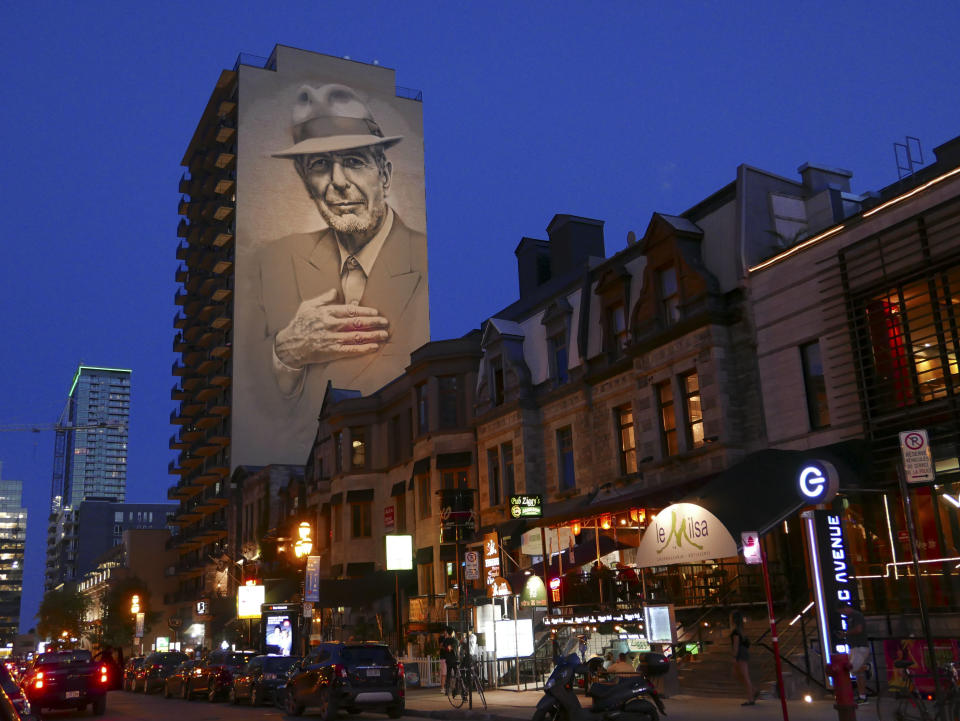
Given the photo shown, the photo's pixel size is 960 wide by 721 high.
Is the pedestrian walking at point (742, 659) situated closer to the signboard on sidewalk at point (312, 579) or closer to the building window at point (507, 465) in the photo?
the building window at point (507, 465)

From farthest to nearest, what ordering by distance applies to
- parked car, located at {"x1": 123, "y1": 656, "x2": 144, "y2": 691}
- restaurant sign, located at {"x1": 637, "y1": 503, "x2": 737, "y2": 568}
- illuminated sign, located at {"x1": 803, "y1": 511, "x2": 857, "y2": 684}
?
parked car, located at {"x1": 123, "y1": 656, "x2": 144, "y2": 691} < restaurant sign, located at {"x1": 637, "y1": 503, "x2": 737, "y2": 568} < illuminated sign, located at {"x1": 803, "y1": 511, "x2": 857, "y2": 684}

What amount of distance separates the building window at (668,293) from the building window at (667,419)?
1921 mm

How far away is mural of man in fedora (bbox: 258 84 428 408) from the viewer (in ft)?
248

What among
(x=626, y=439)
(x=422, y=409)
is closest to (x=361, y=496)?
(x=422, y=409)

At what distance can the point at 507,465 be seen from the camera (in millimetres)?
35531

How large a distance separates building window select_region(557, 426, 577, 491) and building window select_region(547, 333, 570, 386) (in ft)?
5.80

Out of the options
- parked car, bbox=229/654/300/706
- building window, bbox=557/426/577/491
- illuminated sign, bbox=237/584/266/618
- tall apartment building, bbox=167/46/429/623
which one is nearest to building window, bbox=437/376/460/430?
building window, bbox=557/426/577/491

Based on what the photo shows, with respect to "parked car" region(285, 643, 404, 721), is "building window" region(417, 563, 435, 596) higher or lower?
higher

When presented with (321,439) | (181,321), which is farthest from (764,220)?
(181,321)

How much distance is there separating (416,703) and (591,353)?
12658mm

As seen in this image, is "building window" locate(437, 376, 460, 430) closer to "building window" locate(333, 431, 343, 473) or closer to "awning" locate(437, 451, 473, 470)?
"awning" locate(437, 451, 473, 470)

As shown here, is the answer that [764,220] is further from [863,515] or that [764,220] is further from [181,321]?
[181,321]

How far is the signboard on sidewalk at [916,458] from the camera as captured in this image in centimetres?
1256

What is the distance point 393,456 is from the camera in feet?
150
